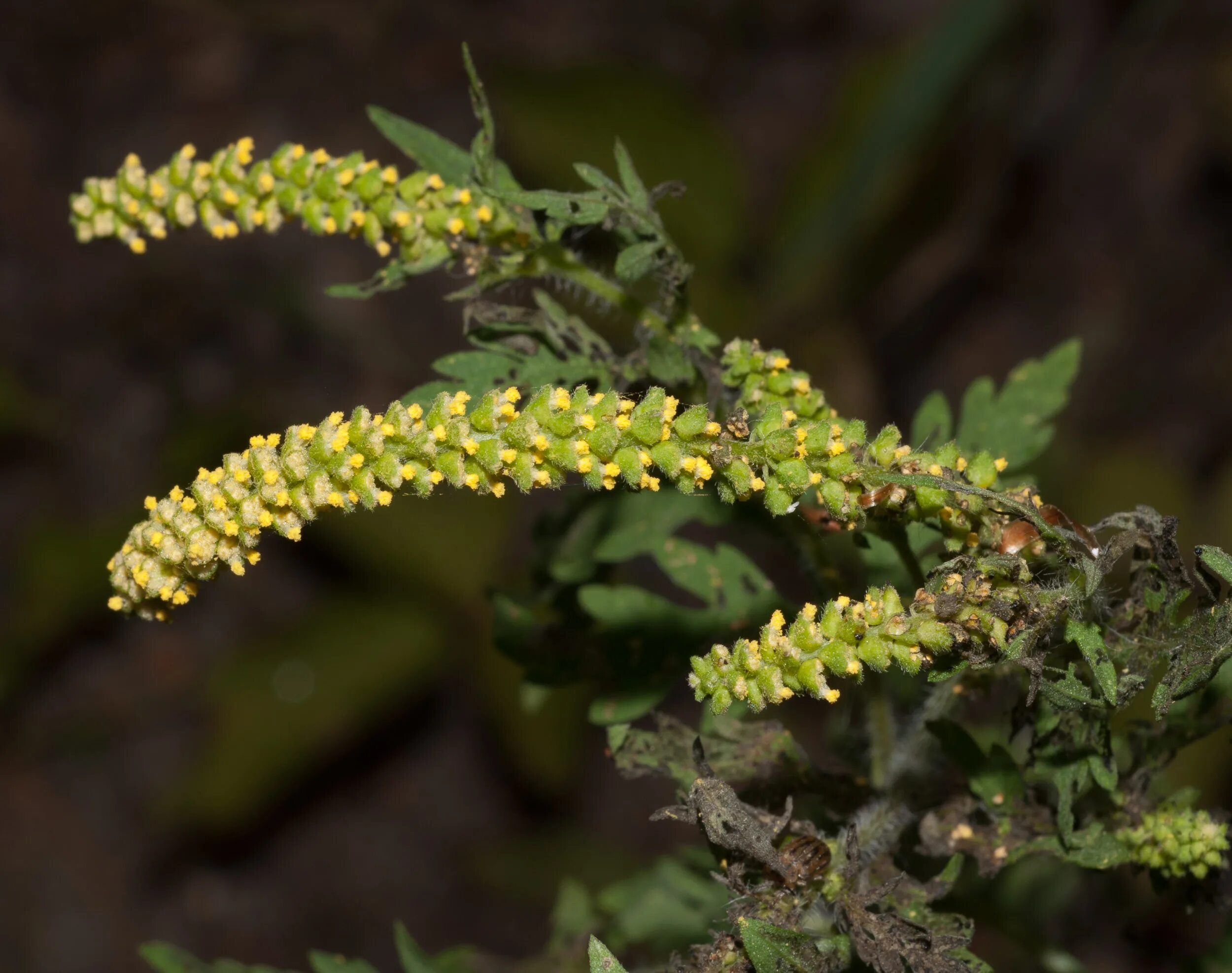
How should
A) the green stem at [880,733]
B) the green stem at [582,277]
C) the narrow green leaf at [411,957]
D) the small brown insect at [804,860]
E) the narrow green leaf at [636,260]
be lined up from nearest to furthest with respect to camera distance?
the small brown insect at [804,860] < the narrow green leaf at [636,260] < the green stem at [582,277] < the green stem at [880,733] < the narrow green leaf at [411,957]

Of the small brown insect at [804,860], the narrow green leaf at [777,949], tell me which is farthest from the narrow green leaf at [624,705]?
the narrow green leaf at [777,949]

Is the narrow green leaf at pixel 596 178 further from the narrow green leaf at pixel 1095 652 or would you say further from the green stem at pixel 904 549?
the narrow green leaf at pixel 1095 652

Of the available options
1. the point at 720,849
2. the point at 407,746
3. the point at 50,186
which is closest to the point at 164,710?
the point at 407,746

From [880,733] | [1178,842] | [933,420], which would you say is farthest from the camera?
[933,420]

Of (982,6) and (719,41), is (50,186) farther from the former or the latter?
(982,6)

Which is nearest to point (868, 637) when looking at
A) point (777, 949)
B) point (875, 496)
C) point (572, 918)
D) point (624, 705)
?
point (875, 496)

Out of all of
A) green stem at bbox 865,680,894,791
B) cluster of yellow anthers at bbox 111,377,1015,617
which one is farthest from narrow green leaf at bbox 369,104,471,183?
green stem at bbox 865,680,894,791

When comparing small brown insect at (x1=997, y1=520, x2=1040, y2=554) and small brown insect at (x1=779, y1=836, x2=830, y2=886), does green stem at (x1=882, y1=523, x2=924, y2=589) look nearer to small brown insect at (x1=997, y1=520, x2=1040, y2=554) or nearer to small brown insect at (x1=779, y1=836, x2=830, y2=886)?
small brown insect at (x1=997, y1=520, x2=1040, y2=554)

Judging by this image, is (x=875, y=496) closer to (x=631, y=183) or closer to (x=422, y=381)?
(x=631, y=183)
